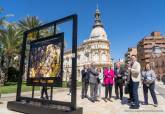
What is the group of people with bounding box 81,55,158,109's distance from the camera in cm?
968

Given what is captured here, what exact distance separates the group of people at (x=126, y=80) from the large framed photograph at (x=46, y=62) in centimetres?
315

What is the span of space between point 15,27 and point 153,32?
101131 millimetres

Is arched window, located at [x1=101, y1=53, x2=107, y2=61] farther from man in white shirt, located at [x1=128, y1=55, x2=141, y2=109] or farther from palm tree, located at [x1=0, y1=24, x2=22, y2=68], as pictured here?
man in white shirt, located at [x1=128, y1=55, x2=141, y2=109]

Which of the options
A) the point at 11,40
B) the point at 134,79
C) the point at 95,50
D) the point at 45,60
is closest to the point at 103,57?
the point at 95,50

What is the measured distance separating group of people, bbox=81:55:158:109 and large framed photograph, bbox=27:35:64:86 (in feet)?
10.3

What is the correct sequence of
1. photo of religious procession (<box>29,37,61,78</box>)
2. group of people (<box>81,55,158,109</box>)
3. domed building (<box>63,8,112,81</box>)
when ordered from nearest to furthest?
photo of religious procession (<box>29,37,61,78</box>)
group of people (<box>81,55,158,109</box>)
domed building (<box>63,8,112,81</box>)

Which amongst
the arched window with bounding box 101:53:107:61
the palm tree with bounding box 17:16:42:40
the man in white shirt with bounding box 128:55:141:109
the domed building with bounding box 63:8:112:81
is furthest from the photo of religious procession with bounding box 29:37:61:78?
the arched window with bounding box 101:53:107:61

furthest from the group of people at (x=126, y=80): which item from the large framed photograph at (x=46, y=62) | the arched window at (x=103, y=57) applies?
the arched window at (x=103, y=57)

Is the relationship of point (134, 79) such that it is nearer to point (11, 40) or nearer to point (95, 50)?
point (11, 40)

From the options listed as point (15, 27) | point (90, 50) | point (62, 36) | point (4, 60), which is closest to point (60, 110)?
point (62, 36)

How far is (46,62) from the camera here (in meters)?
9.09

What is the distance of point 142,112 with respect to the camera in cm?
857

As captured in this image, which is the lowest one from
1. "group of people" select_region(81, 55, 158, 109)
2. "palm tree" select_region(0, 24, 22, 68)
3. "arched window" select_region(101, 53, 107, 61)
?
"group of people" select_region(81, 55, 158, 109)

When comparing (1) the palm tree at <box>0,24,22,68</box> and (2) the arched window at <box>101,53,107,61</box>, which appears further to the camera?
(2) the arched window at <box>101,53,107,61</box>
